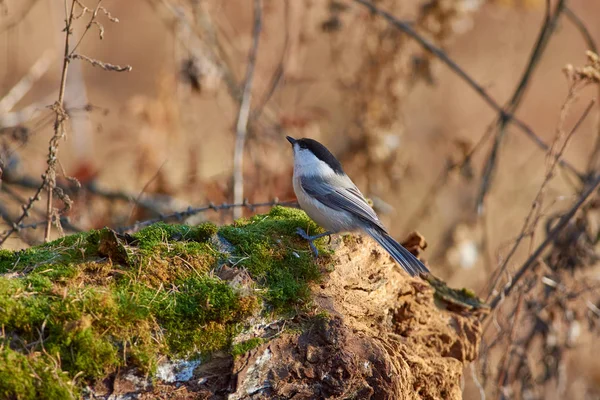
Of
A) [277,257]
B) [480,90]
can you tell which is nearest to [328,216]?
[277,257]

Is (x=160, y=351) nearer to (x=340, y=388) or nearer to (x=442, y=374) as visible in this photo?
(x=340, y=388)

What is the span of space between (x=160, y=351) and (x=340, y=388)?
0.88m

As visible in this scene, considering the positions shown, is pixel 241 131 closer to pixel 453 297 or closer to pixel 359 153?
pixel 359 153

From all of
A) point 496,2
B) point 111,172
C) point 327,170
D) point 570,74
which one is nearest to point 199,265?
point 327,170

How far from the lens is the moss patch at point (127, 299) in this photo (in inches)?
111

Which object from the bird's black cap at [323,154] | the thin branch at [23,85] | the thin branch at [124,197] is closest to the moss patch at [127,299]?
the bird's black cap at [323,154]

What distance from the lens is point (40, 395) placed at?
271 cm

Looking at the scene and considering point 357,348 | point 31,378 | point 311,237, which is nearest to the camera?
point 31,378

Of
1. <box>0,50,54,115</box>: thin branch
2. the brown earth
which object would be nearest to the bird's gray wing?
the brown earth

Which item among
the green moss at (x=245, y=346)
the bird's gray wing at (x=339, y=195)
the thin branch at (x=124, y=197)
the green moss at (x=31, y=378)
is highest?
the thin branch at (x=124, y=197)

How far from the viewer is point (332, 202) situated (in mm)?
4559

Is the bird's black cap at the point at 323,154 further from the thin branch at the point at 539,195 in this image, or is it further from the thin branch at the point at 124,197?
the thin branch at the point at 124,197

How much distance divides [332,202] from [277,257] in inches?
40.4

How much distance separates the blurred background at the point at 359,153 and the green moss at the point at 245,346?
1493 millimetres
